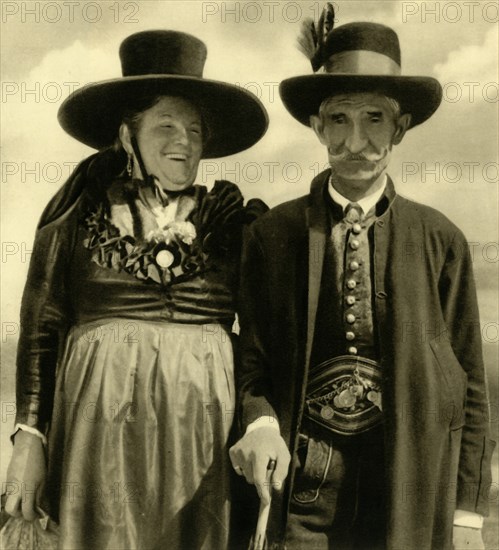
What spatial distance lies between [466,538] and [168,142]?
1.32m

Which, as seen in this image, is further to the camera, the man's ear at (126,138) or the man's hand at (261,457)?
the man's ear at (126,138)

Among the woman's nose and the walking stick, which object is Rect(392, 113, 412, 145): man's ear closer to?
the woman's nose

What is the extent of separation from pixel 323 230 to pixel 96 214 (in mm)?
625

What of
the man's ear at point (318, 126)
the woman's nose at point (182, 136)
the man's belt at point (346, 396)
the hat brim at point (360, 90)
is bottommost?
the man's belt at point (346, 396)

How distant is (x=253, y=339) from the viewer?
240cm

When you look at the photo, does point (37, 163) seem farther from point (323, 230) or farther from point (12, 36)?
point (323, 230)

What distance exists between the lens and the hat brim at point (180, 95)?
8.17 ft

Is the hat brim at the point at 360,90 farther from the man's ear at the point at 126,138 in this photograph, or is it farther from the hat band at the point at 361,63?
the man's ear at the point at 126,138

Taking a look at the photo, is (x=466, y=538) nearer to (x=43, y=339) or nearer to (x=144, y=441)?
(x=144, y=441)

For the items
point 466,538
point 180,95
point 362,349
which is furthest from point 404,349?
point 180,95

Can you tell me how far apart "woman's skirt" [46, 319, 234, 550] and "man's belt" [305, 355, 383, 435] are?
25 cm

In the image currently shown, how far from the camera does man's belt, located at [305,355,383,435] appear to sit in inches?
90.7

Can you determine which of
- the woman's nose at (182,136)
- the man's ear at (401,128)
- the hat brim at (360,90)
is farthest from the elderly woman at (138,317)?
the man's ear at (401,128)

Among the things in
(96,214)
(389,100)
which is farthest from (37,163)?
(389,100)
